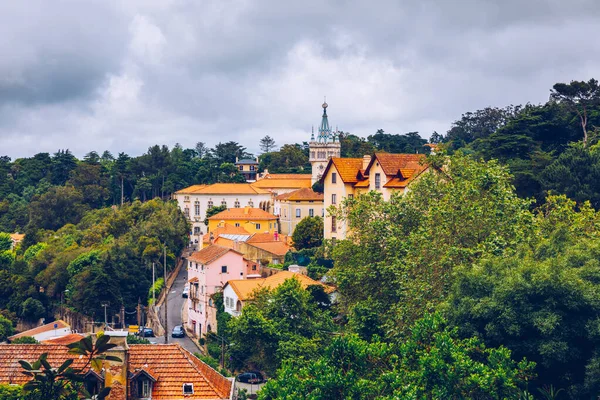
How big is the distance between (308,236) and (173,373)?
3819cm

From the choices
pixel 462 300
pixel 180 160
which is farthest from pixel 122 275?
pixel 180 160

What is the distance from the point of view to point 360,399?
20000 mm

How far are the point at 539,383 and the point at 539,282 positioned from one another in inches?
115

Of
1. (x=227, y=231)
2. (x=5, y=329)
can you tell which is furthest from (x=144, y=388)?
(x=227, y=231)

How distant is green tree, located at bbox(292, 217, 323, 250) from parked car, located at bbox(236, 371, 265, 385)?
2391cm

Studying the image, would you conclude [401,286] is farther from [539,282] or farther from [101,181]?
[101,181]

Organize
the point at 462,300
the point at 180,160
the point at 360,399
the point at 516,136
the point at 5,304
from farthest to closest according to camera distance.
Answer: the point at 180,160 < the point at 5,304 < the point at 516,136 < the point at 462,300 < the point at 360,399

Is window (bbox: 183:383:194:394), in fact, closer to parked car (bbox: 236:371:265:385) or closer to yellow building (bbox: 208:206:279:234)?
parked car (bbox: 236:371:265:385)

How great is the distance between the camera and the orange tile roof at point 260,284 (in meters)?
42.8

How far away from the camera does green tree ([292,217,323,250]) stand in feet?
203

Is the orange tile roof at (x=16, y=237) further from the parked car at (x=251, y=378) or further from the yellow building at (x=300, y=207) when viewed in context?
the parked car at (x=251, y=378)

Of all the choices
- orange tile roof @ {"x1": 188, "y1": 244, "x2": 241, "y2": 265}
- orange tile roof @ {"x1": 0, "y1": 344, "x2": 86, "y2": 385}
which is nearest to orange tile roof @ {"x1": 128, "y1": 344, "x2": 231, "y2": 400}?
orange tile roof @ {"x1": 0, "y1": 344, "x2": 86, "y2": 385}

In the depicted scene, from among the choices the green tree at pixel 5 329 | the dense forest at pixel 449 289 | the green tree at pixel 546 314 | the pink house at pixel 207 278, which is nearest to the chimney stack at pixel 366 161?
the dense forest at pixel 449 289

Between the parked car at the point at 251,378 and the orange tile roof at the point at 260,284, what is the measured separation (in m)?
5.23
